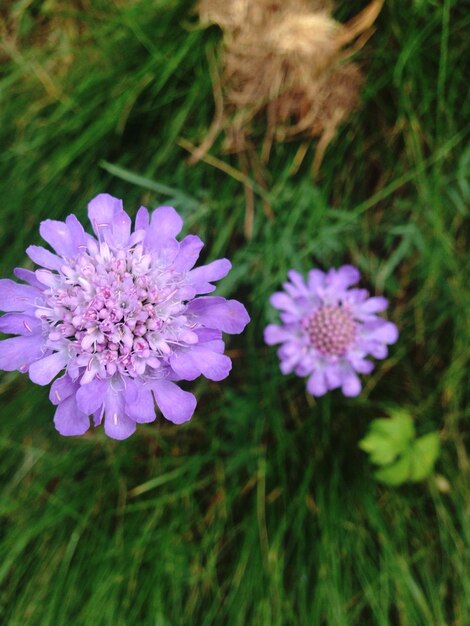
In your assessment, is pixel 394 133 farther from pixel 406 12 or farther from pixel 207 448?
pixel 207 448

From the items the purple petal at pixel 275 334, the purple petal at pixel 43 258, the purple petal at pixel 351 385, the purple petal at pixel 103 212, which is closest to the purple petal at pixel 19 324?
the purple petal at pixel 43 258

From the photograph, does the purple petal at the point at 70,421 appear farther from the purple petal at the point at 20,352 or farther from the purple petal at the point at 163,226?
the purple petal at the point at 163,226

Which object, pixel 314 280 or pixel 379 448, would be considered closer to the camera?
pixel 314 280

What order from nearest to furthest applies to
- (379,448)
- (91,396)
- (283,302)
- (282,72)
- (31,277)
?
(91,396) < (31,277) < (283,302) < (379,448) < (282,72)

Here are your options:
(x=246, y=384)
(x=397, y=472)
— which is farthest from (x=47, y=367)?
(x=397, y=472)

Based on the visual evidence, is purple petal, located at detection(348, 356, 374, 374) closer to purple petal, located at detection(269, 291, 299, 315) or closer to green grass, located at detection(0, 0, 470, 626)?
purple petal, located at detection(269, 291, 299, 315)

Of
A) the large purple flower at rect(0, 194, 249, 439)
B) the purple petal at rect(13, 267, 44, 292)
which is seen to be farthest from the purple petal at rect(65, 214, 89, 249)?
the purple petal at rect(13, 267, 44, 292)

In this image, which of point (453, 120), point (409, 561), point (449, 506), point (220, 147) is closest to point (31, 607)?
point (409, 561)

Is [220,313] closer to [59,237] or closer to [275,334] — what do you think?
[59,237]
